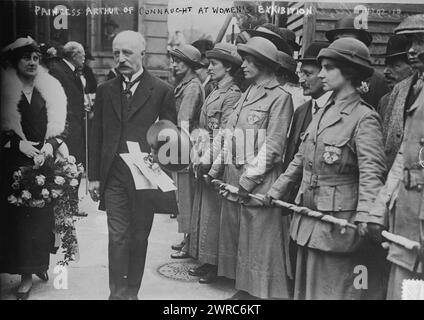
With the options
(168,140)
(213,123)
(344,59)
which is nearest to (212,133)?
(213,123)

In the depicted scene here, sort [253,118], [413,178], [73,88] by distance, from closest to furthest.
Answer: [413,178] < [253,118] < [73,88]

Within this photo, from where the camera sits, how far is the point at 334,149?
393cm

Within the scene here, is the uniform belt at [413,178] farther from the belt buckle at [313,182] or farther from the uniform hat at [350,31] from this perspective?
the uniform hat at [350,31]

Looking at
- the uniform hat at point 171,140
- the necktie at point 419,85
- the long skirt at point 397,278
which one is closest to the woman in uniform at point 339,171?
the long skirt at point 397,278

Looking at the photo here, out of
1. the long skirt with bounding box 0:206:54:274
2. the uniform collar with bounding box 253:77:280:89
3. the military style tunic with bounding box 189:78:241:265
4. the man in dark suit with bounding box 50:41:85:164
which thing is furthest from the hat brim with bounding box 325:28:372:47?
the long skirt with bounding box 0:206:54:274

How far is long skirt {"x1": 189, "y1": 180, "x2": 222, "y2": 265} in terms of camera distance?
15.8 ft

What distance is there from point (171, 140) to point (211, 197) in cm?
63

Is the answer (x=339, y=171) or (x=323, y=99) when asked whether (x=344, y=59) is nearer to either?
(x=323, y=99)

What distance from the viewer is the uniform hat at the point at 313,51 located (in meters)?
4.40

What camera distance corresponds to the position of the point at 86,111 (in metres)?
4.79

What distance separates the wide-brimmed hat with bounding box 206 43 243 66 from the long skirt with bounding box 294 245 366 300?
179 centimetres

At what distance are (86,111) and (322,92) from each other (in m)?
2.05
